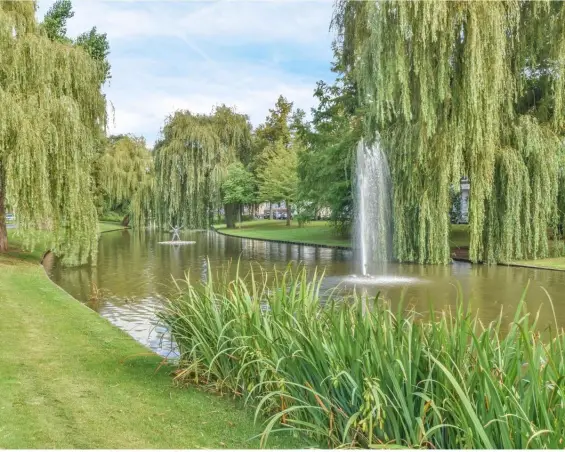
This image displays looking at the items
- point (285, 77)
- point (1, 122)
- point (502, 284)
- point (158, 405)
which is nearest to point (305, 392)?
point (158, 405)

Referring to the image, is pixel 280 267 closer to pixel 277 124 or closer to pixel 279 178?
pixel 279 178

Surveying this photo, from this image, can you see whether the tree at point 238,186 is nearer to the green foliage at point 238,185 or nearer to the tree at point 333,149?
the green foliage at point 238,185

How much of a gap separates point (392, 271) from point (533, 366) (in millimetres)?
13977

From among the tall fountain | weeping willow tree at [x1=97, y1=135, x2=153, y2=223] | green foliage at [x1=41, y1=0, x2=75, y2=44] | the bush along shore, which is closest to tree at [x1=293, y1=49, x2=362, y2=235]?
the tall fountain

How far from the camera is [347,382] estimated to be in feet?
12.6

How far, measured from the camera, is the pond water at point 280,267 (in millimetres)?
10242

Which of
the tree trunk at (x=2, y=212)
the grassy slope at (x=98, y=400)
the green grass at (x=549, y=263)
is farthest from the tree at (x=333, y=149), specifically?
the grassy slope at (x=98, y=400)

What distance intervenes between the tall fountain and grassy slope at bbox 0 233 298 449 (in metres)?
12.8

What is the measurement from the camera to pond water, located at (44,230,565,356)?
10242 mm

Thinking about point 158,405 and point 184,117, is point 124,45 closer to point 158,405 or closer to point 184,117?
point 158,405

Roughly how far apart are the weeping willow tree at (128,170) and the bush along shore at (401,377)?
38.9 m

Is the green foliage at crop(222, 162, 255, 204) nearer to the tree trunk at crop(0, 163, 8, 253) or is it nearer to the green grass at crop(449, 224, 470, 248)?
the green grass at crop(449, 224, 470, 248)

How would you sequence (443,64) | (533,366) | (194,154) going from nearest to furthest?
1. (533,366)
2. (443,64)
3. (194,154)

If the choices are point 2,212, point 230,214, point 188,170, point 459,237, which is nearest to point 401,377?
point 2,212
